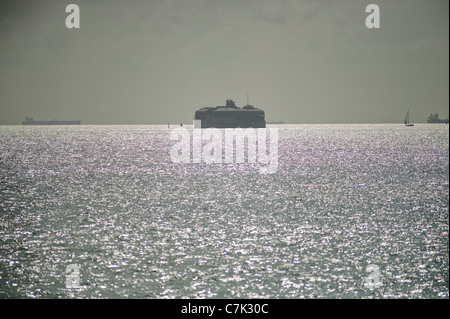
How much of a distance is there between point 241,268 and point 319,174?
179 feet

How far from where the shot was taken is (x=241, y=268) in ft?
85.8

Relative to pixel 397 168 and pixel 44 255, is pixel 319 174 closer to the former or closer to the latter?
pixel 397 168

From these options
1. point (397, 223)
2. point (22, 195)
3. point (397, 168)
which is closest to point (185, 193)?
point (22, 195)

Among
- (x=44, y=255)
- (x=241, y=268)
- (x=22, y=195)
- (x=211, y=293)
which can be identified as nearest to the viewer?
(x=211, y=293)

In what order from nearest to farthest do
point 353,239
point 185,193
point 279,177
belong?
point 353,239
point 185,193
point 279,177

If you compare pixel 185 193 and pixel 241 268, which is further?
pixel 185 193

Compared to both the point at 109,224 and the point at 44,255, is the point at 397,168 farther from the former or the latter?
the point at 44,255

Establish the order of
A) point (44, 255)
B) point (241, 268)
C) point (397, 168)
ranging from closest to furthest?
point (241, 268)
point (44, 255)
point (397, 168)

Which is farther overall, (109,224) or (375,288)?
(109,224)

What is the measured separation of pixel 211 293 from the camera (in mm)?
22672

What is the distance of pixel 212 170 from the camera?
292 feet
